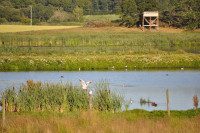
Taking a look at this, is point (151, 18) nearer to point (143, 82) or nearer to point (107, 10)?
point (143, 82)

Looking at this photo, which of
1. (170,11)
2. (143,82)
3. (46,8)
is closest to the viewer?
(143,82)

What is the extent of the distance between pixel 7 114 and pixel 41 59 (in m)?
21.1

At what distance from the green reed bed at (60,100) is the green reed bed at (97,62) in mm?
18518

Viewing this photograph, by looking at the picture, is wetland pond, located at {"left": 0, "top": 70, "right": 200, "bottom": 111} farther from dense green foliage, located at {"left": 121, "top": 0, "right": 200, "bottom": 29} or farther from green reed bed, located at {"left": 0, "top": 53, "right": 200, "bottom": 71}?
dense green foliage, located at {"left": 121, "top": 0, "right": 200, "bottom": 29}

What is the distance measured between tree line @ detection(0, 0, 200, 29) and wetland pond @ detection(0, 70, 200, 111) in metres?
43.6

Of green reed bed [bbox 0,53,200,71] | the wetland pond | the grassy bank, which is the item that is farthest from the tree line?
the grassy bank

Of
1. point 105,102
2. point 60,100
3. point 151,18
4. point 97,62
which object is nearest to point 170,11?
point 151,18

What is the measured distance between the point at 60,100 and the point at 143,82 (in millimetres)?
12263

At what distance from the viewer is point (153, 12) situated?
244 ft

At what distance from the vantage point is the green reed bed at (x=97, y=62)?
120 ft

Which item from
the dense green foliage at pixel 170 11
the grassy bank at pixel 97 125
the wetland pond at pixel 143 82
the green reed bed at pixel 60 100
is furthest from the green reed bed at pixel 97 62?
the dense green foliage at pixel 170 11

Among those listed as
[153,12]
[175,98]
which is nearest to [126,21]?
[153,12]

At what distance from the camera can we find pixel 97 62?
3722 centimetres

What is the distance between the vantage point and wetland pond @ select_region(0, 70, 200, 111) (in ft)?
70.1
